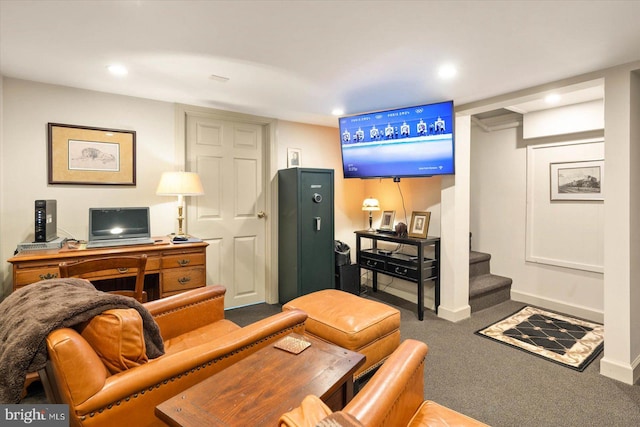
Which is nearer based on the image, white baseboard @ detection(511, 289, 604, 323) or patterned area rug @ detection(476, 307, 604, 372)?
patterned area rug @ detection(476, 307, 604, 372)

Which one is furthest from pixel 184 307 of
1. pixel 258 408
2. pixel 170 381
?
pixel 258 408

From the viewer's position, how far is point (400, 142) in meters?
3.49

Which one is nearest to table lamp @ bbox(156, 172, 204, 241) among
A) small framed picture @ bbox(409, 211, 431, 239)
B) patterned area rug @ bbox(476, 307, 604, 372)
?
small framed picture @ bbox(409, 211, 431, 239)

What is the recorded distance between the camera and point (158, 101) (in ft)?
10.9

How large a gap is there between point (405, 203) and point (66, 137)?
11.5 feet

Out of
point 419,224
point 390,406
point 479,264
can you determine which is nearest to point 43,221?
point 390,406

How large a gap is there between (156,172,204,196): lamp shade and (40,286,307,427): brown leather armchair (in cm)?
180

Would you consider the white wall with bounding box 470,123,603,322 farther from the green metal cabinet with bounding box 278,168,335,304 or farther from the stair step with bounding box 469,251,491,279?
the green metal cabinet with bounding box 278,168,335,304

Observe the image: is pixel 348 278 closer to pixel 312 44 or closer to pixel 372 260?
pixel 372 260

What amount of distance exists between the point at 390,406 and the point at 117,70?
2807 mm

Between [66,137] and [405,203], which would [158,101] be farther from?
[405,203]

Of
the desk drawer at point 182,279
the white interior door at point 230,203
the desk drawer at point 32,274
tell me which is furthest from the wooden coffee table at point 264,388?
the white interior door at point 230,203

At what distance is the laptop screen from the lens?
2809 millimetres

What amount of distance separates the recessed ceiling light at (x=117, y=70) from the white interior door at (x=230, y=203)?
0.96 meters
